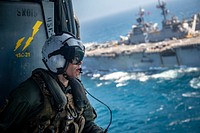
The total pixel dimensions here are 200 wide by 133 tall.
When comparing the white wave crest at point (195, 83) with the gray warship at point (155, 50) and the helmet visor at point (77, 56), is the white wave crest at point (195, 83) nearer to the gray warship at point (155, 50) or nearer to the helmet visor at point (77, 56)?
the gray warship at point (155, 50)

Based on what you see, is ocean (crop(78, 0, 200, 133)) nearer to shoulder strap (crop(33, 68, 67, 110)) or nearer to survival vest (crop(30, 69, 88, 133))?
survival vest (crop(30, 69, 88, 133))

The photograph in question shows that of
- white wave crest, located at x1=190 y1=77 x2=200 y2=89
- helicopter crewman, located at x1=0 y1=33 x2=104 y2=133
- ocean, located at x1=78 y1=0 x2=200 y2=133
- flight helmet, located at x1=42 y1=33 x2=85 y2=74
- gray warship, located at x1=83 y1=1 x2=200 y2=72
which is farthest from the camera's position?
gray warship, located at x1=83 y1=1 x2=200 y2=72

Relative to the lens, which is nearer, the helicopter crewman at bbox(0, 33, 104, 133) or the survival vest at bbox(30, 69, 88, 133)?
the helicopter crewman at bbox(0, 33, 104, 133)

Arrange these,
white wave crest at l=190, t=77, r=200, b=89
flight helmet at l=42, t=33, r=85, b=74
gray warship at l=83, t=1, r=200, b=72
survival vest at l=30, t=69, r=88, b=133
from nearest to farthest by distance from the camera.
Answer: survival vest at l=30, t=69, r=88, b=133 → flight helmet at l=42, t=33, r=85, b=74 → white wave crest at l=190, t=77, r=200, b=89 → gray warship at l=83, t=1, r=200, b=72

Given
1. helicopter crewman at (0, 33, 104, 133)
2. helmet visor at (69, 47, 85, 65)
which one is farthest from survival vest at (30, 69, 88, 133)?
helmet visor at (69, 47, 85, 65)

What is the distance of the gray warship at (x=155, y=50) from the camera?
3297cm

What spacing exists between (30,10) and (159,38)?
3997 cm

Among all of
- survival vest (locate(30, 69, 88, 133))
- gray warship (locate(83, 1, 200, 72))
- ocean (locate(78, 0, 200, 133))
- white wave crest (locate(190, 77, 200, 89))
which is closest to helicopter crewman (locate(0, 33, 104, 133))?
survival vest (locate(30, 69, 88, 133))

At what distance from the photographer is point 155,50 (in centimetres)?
3494

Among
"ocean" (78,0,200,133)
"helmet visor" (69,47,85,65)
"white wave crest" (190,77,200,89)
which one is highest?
"helmet visor" (69,47,85,65)

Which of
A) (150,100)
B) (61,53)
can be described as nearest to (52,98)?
(61,53)

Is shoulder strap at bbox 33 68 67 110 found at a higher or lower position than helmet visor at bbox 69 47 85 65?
lower

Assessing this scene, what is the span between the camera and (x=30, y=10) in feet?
12.5

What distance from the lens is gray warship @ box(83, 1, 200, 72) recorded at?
108ft
